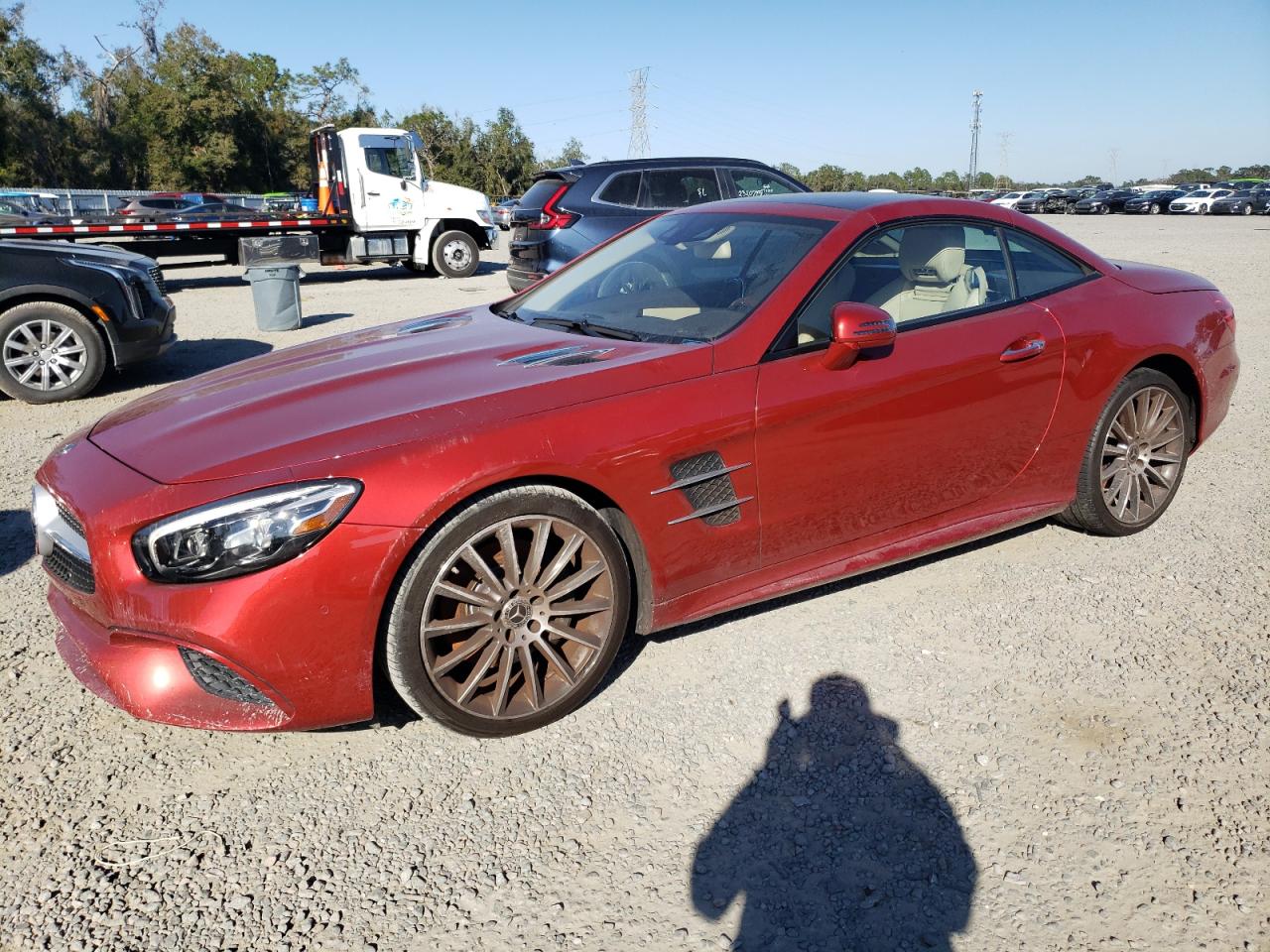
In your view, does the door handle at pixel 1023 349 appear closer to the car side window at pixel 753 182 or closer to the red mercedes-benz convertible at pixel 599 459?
the red mercedes-benz convertible at pixel 599 459

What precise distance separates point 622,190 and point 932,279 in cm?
748

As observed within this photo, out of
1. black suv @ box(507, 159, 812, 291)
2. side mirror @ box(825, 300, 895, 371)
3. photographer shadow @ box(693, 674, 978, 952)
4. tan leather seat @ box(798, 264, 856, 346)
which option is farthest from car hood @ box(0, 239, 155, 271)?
photographer shadow @ box(693, 674, 978, 952)

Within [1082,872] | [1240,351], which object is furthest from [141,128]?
[1082,872]

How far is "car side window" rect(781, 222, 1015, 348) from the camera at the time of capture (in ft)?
11.1

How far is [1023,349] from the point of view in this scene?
3699 mm

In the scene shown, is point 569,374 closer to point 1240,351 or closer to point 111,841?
point 111,841

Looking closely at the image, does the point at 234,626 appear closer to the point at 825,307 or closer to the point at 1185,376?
the point at 825,307

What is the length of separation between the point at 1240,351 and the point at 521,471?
8.29m

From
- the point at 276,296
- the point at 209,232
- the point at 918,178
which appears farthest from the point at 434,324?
the point at 918,178

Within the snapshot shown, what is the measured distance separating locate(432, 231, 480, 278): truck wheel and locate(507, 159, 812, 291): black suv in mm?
7514

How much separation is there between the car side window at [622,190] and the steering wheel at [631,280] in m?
6.90

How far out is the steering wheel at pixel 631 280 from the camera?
3.80 metres

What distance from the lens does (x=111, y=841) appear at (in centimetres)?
248

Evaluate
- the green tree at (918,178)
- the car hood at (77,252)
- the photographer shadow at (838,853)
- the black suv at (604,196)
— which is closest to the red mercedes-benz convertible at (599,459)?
the photographer shadow at (838,853)
